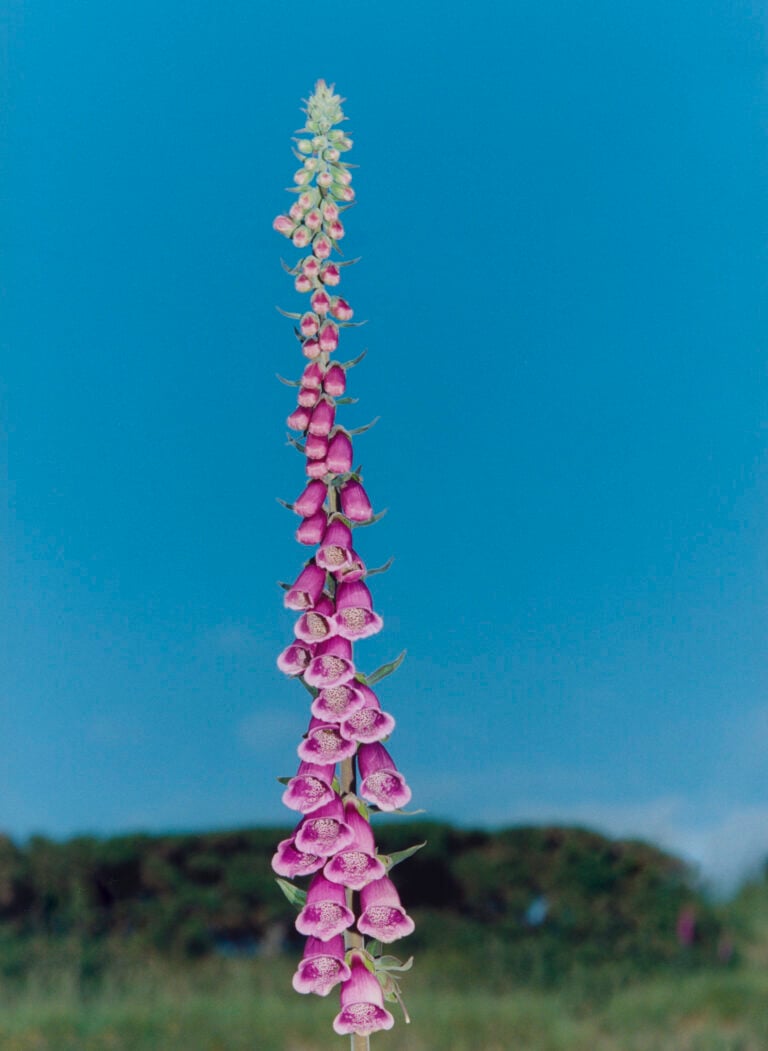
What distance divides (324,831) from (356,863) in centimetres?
10

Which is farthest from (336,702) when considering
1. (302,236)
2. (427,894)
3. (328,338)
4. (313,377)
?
(427,894)

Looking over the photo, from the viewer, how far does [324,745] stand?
2457 millimetres

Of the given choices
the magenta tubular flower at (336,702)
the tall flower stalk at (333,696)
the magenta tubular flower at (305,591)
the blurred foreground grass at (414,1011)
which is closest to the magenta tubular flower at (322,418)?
the tall flower stalk at (333,696)

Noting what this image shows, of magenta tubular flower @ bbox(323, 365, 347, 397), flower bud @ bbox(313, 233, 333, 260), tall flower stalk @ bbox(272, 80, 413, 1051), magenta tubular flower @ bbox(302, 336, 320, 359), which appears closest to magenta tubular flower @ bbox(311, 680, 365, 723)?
tall flower stalk @ bbox(272, 80, 413, 1051)

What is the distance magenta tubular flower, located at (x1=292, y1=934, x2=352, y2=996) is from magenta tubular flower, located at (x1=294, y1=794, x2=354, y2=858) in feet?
0.68

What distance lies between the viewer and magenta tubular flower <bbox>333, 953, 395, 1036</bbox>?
231cm

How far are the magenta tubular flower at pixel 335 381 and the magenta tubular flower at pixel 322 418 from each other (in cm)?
3

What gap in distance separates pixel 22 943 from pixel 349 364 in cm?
559

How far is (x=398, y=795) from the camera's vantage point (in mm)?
2434

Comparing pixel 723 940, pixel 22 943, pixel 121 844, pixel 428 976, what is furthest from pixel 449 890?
pixel 22 943

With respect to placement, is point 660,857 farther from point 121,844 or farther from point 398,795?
point 398,795

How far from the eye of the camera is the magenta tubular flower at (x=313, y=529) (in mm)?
2602

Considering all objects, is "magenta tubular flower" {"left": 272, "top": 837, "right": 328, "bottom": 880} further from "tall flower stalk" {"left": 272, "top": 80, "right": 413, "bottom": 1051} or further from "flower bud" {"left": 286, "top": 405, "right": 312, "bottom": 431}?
"flower bud" {"left": 286, "top": 405, "right": 312, "bottom": 431}

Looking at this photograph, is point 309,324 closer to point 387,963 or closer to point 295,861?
point 295,861
